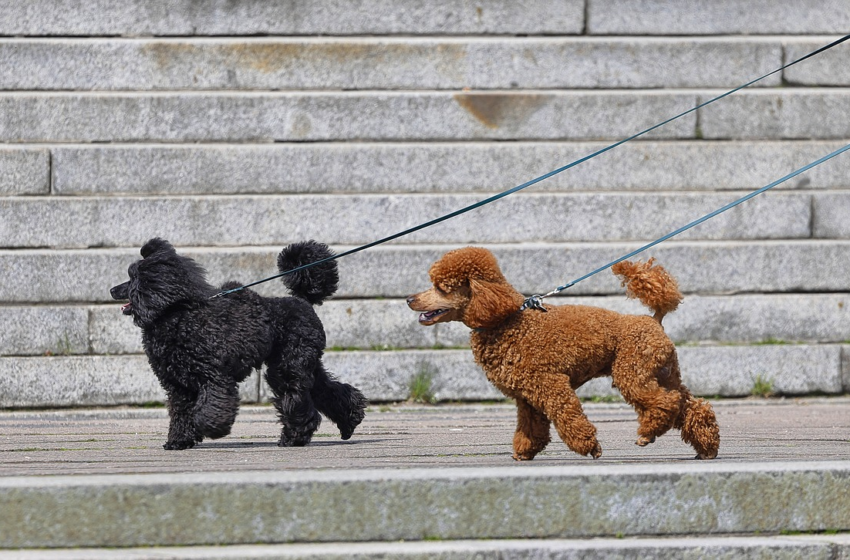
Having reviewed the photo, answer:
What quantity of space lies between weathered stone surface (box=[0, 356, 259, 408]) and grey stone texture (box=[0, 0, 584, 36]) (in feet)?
9.69

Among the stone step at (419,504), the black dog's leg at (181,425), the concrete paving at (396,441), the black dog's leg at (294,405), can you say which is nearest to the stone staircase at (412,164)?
the concrete paving at (396,441)

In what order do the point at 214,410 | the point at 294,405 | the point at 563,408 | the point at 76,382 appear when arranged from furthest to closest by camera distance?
the point at 76,382 → the point at 294,405 → the point at 214,410 → the point at 563,408

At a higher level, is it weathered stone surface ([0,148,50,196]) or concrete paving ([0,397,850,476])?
weathered stone surface ([0,148,50,196])

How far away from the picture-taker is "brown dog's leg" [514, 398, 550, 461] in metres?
5.12

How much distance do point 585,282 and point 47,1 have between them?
16.4 ft

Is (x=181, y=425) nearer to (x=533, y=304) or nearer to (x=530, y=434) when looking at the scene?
(x=530, y=434)

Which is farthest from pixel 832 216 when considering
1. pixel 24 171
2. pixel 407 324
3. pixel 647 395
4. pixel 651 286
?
pixel 24 171

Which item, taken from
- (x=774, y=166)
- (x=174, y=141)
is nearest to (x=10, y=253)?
(x=174, y=141)

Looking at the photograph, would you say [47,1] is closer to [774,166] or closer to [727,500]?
[774,166]

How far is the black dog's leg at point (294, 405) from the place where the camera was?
610 cm

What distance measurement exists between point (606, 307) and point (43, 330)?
13.7ft

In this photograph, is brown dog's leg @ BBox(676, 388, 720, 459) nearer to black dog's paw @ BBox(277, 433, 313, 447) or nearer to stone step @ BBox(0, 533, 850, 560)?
stone step @ BBox(0, 533, 850, 560)

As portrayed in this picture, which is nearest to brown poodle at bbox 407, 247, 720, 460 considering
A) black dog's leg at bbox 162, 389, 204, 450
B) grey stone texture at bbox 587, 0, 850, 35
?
black dog's leg at bbox 162, 389, 204, 450

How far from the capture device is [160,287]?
588 cm
